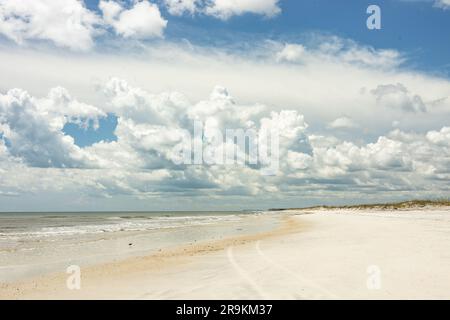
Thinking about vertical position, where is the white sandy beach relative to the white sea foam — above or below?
above

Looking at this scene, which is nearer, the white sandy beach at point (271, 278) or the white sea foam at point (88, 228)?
the white sandy beach at point (271, 278)

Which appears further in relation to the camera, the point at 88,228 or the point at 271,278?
the point at 88,228

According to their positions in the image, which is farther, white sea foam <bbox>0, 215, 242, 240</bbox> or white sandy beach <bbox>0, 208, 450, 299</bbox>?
white sea foam <bbox>0, 215, 242, 240</bbox>

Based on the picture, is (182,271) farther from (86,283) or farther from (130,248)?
(130,248)

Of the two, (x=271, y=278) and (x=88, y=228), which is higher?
(x=271, y=278)

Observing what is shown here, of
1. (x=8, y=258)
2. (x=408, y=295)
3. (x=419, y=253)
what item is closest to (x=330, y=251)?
(x=419, y=253)

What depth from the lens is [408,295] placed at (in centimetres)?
1036

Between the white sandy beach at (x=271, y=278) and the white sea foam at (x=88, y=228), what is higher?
the white sandy beach at (x=271, y=278)
